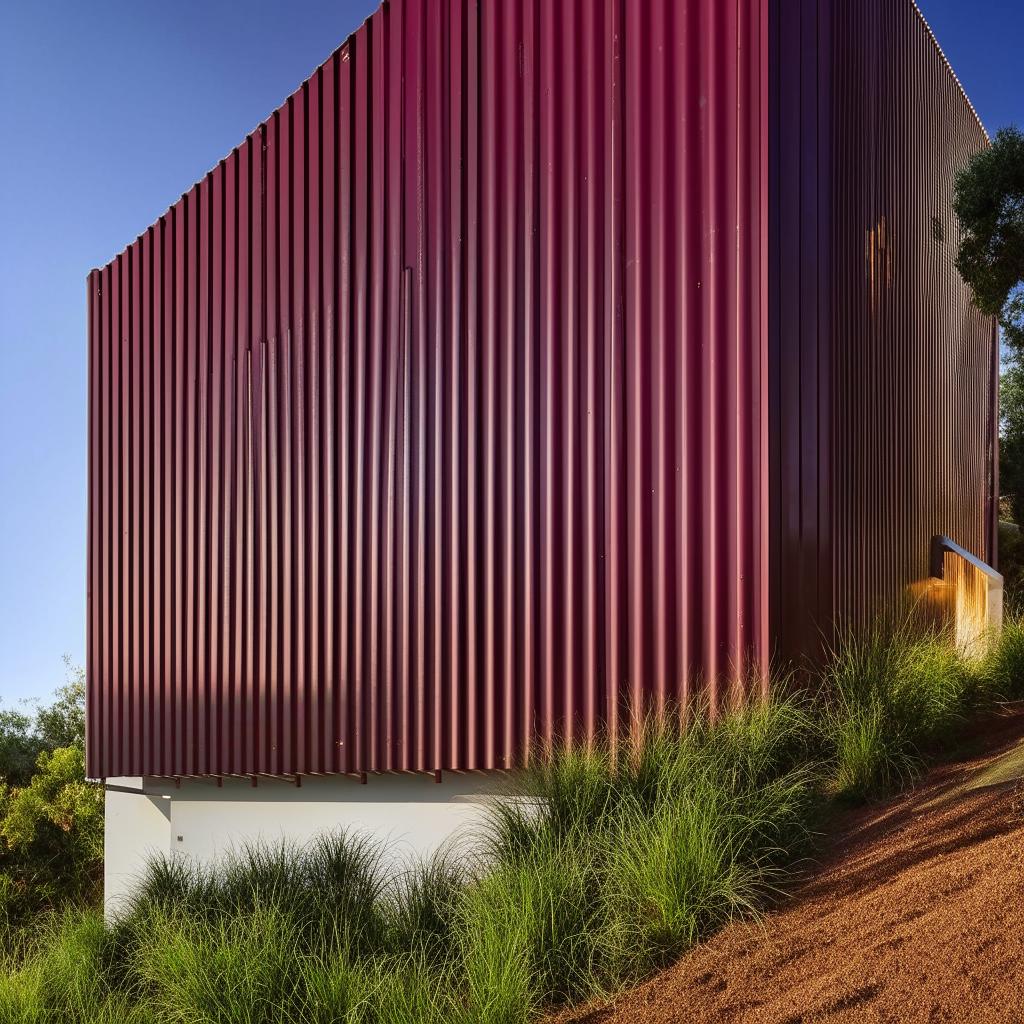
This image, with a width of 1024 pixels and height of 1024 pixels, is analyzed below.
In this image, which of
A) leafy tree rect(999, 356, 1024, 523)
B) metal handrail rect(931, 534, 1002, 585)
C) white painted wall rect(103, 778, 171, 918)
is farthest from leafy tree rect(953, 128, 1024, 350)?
white painted wall rect(103, 778, 171, 918)

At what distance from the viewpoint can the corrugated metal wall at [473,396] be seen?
7.27m

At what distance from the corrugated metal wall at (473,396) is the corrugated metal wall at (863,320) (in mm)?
303

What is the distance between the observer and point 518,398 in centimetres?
819

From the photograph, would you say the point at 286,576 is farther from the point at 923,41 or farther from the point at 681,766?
the point at 923,41

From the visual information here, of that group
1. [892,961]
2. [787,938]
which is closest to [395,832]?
[787,938]

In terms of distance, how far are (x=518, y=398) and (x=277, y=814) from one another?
193 inches

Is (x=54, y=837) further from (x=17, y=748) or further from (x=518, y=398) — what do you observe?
(x=518, y=398)

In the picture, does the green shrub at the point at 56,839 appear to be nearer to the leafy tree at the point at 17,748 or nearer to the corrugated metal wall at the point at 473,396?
the leafy tree at the point at 17,748

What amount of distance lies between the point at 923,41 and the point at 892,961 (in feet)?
37.6

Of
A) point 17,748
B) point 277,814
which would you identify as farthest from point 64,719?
point 277,814

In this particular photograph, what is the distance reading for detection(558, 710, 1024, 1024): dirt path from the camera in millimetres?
3365

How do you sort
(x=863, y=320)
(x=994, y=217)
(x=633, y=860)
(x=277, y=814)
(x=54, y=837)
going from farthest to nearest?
(x=54, y=837)
(x=994, y=217)
(x=277, y=814)
(x=863, y=320)
(x=633, y=860)

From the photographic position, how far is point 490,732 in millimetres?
8094

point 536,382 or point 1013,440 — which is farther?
point 1013,440
